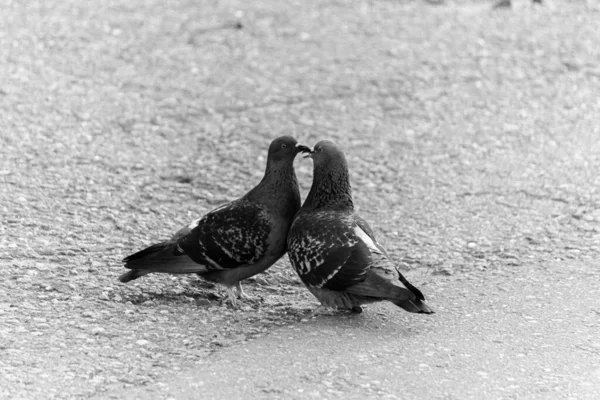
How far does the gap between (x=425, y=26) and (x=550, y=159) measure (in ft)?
10.8

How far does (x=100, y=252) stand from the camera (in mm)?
5707

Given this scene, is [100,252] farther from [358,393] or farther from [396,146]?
[396,146]

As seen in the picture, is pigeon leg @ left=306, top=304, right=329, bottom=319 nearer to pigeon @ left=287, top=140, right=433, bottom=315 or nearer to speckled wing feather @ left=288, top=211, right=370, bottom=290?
pigeon @ left=287, top=140, right=433, bottom=315

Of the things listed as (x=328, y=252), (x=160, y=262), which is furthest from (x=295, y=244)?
(x=160, y=262)

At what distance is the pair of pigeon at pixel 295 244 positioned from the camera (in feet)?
15.7

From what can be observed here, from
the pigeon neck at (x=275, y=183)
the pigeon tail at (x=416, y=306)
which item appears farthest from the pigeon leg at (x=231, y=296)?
the pigeon tail at (x=416, y=306)

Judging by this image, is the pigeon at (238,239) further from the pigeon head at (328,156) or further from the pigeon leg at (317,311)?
the pigeon leg at (317,311)

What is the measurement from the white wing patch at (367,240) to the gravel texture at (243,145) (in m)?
0.54

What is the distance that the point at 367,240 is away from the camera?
4.95 metres

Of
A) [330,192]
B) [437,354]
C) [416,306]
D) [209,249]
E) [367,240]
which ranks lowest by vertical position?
[437,354]

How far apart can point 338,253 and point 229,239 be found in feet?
2.29

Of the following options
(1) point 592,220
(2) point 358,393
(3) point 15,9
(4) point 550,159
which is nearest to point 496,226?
(1) point 592,220

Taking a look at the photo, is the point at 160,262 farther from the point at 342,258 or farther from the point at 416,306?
the point at 416,306

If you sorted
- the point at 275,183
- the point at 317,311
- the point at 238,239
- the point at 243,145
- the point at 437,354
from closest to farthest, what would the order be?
1. the point at 437,354
2. the point at 317,311
3. the point at 238,239
4. the point at 275,183
5. the point at 243,145
